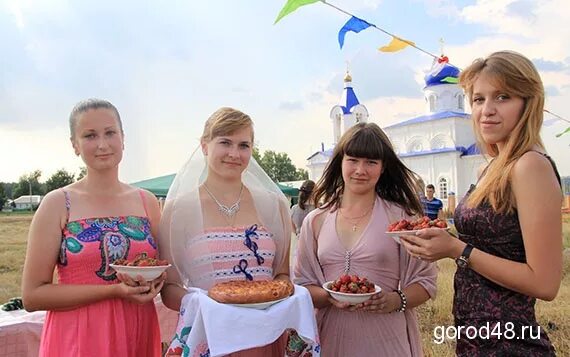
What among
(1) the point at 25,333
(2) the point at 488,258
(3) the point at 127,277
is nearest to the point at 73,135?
(3) the point at 127,277

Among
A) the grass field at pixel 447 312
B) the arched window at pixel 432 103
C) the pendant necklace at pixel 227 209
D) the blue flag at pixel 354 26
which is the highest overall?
the arched window at pixel 432 103

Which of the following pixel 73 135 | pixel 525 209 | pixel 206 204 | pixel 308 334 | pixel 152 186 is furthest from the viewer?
pixel 152 186

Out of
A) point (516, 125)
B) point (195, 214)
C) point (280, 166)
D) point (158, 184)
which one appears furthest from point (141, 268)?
point (280, 166)

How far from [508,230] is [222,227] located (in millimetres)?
1452

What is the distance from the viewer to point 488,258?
2107 mm

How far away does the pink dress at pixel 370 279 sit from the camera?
2662 mm

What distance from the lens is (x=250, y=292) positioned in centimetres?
215

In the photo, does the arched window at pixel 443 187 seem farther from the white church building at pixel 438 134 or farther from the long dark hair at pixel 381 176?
the long dark hair at pixel 381 176

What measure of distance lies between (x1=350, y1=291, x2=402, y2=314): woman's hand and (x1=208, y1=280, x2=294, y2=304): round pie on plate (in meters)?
0.44

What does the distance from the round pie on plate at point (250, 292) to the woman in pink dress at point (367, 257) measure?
1.36 ft

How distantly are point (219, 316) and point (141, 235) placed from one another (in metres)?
0.69

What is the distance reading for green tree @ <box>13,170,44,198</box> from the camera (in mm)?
71325

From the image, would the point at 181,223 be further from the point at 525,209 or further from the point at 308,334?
the point at 525,209

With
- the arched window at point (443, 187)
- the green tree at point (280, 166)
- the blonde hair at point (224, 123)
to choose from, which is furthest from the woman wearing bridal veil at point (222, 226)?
the green tree at point (280, 166)
